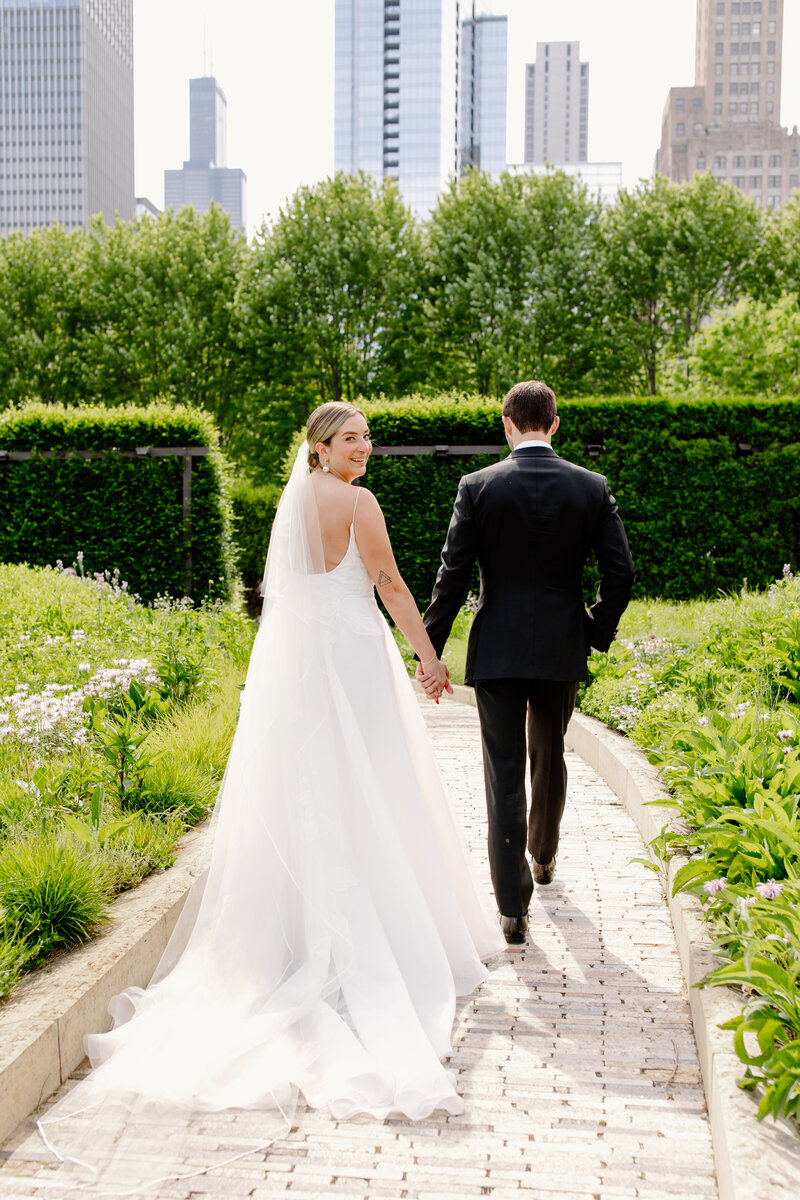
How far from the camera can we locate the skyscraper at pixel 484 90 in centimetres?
14438

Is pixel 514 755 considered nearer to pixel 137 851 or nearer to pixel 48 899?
pixel 137 851

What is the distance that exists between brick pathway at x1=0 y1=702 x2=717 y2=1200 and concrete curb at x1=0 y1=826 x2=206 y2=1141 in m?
0.14

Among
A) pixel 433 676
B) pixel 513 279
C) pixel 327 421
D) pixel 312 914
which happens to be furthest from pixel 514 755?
pixel 513 279

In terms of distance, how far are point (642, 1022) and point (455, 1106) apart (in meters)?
0.90

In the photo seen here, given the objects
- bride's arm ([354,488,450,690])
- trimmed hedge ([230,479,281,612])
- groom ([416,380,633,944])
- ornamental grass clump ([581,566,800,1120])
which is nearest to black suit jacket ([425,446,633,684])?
groom ([416,380,633,944])

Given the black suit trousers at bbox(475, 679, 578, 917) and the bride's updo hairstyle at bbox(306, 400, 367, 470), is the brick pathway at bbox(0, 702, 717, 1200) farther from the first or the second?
the bride's updo hairstyle at bbox(306, 400, 367, 470)

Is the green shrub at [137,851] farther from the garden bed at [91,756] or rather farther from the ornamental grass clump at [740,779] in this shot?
the ornamental grass clump at [740,779]

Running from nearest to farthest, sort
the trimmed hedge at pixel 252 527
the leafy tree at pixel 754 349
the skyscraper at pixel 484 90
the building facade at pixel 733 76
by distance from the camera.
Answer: the trimmed hedge at pixel 252 527
the leafy tree at pixel 754 349
the building facade at pixel 733 76
the skyscraper at pixel 484 90

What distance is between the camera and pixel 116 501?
12.9 m

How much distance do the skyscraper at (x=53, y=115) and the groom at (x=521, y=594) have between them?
143m

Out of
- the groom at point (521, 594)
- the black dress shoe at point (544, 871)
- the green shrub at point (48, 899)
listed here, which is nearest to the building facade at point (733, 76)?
the groom at point (521, 594)

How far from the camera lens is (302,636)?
360 cm

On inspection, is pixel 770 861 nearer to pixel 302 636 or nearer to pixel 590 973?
pixel 590 973

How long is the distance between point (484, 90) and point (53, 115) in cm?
6604
